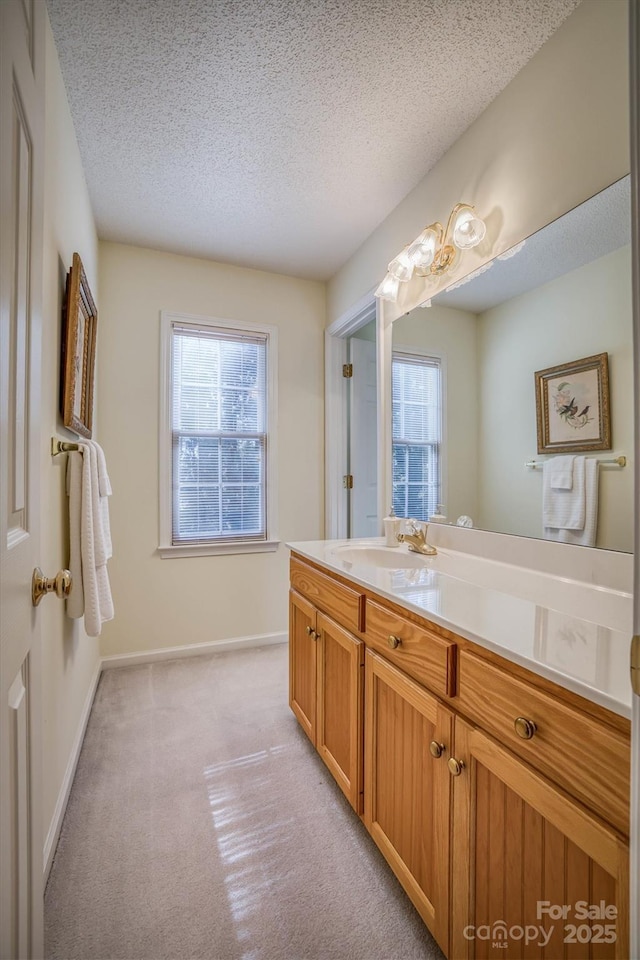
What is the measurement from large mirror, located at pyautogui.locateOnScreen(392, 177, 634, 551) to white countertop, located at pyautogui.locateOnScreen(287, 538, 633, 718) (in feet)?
0.56

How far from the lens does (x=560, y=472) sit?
141 centimetres

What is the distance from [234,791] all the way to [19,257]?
72.8 inches

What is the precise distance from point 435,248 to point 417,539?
129 cm

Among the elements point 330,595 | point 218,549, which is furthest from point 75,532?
point 218,549

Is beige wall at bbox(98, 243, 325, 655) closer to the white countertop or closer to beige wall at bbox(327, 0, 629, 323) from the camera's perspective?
the white countertop

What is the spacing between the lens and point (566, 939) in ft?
2.31

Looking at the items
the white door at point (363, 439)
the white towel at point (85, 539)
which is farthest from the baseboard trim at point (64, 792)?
the white door at point (363, 439)

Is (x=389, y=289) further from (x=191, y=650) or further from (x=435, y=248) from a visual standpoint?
(x=191, y=650)

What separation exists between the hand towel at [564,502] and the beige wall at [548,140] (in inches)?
32.2

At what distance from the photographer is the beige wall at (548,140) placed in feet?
3.93

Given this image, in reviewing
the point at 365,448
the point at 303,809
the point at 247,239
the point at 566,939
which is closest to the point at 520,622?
the point at 566,939

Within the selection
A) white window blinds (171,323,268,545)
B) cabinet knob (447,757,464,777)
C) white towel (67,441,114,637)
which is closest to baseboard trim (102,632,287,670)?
white window blinds (171,323,268,545)

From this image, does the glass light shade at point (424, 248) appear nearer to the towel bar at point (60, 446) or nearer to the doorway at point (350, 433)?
Result: the doorway at point (350, 433)

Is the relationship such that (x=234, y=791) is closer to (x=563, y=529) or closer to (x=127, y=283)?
(x=563, y=529)
